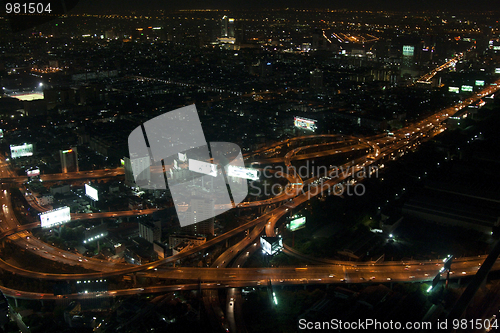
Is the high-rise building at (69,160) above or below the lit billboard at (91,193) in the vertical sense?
above

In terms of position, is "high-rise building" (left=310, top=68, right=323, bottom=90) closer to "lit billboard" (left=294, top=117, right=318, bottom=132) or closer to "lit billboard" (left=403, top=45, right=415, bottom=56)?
"lit billboard" (left=294, top=117, right=318, bottom=132)

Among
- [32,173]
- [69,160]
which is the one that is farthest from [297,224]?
[32,173]

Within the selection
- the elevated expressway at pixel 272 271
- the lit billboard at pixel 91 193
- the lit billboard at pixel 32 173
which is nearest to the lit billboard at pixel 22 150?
the lit billboard at pixel 32 173

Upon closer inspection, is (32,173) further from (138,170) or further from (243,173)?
(243,173)

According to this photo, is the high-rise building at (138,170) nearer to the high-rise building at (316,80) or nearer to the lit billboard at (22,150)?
the lit billboard at (22,150)

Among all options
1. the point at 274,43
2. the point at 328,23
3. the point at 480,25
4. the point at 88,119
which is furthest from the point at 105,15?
the point at 480,25

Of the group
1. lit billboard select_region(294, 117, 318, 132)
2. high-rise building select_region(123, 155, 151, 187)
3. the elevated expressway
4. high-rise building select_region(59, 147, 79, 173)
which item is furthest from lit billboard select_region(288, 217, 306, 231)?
lit billboard select_region(294, 117, 318, 132)

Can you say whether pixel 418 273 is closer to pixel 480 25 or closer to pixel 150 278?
pixel 150 278
